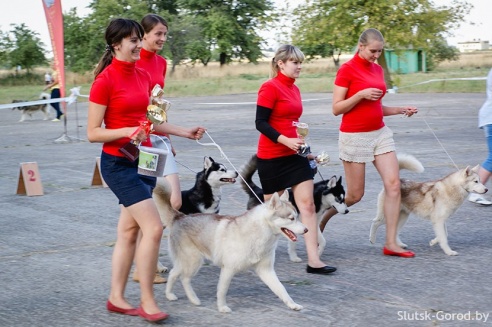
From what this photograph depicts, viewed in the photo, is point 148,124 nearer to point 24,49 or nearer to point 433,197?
point 433,197

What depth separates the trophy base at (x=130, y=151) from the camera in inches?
193

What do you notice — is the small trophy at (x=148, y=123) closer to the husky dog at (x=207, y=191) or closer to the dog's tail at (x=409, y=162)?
the husky dog at (x=207, y=191)

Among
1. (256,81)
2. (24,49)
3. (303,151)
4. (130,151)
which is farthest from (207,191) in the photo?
(24,49)

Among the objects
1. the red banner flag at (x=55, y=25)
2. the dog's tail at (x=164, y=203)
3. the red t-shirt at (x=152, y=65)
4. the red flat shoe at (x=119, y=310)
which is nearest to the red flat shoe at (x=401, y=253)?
the dog's tail at (x=164, y=203)

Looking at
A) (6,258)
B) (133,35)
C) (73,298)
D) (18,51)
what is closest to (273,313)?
(73,298)

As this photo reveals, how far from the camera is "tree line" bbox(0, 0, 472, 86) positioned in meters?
44.7

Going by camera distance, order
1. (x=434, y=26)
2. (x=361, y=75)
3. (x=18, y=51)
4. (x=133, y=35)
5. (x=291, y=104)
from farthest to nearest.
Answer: (x=18, y=51) → (x=434, y=26) → (x=361, y=75) → (x=291, y=104) → (x=133, y=35)

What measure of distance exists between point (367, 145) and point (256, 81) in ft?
162

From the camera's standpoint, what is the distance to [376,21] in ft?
144

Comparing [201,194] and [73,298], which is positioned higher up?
[201,194]

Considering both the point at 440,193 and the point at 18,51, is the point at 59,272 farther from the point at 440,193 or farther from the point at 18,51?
the point at 18,51

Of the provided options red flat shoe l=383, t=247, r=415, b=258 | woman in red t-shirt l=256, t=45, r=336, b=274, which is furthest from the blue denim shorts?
red flat shoe l=383, t=247, r=415, b=258

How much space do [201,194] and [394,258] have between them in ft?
6.03

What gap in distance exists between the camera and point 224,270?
5266 millimetres
